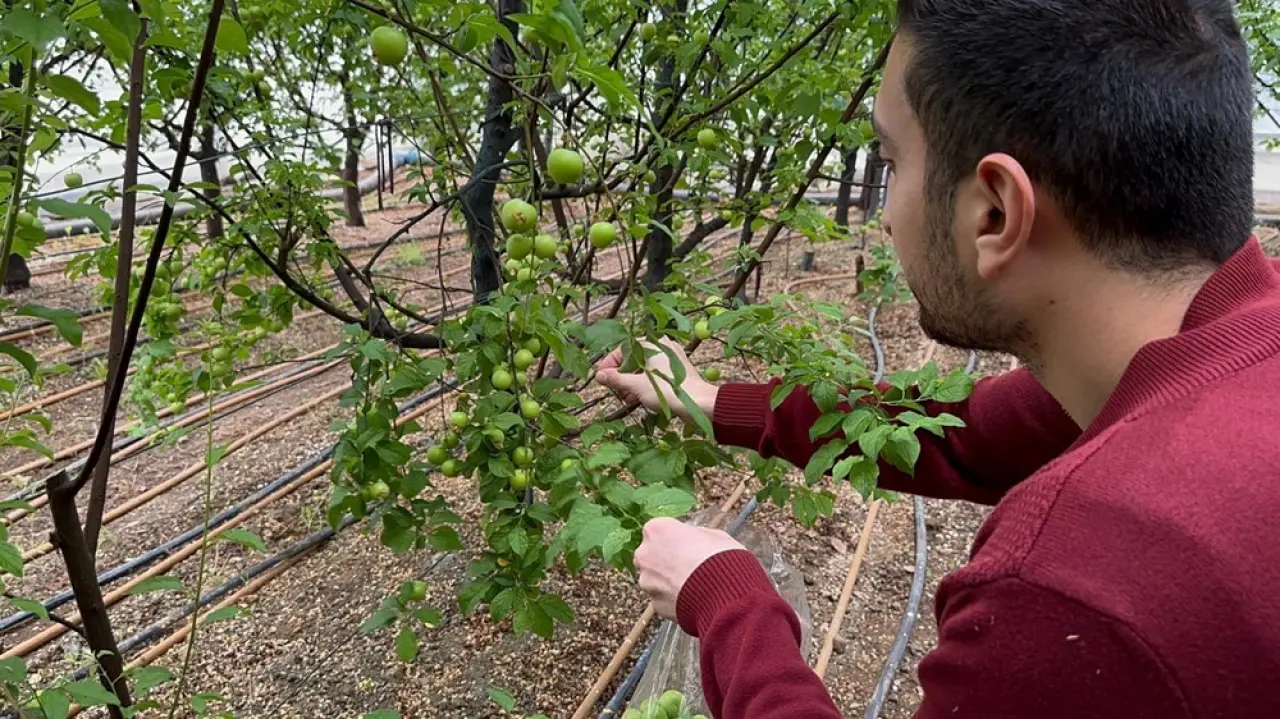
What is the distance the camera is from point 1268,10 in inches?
173

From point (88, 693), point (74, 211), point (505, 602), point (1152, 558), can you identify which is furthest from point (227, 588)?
point (1152, 558)

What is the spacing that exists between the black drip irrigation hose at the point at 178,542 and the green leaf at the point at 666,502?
1.93 metres

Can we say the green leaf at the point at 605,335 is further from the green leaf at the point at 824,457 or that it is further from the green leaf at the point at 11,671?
the green leaf at the point at 11,671

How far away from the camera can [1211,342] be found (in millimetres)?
791

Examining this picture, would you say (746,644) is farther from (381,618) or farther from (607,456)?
(381,618)


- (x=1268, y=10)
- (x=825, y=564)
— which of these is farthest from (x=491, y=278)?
(x=1268, y=10)

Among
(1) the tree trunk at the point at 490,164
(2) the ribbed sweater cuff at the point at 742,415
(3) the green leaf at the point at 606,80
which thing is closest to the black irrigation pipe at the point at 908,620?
(2) the ribbed sweater cuff at the point at 742,415

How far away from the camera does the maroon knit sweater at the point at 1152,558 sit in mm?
654

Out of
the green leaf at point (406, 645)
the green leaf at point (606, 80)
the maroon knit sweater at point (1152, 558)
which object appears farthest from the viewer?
the green leaf at point (406, 645)

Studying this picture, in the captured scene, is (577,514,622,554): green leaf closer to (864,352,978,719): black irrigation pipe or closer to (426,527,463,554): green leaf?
(426,527,463,554): green leaf

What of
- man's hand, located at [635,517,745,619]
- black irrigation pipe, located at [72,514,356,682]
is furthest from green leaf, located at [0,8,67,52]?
black irrigation pipe, located at [72,514,356,682]

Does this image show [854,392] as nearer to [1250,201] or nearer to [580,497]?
[580,497]

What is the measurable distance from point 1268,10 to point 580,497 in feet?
17.5

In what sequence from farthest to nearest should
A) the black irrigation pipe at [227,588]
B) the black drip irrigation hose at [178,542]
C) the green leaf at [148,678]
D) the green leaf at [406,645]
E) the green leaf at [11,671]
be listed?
1. the black drip irrigation hose at [178,542]
2. the black irrigation pipe at [227,588]
3. the green leaf at [406,645]
4. the green leaf at [148,678]
5. the green leaf at [11,671]
